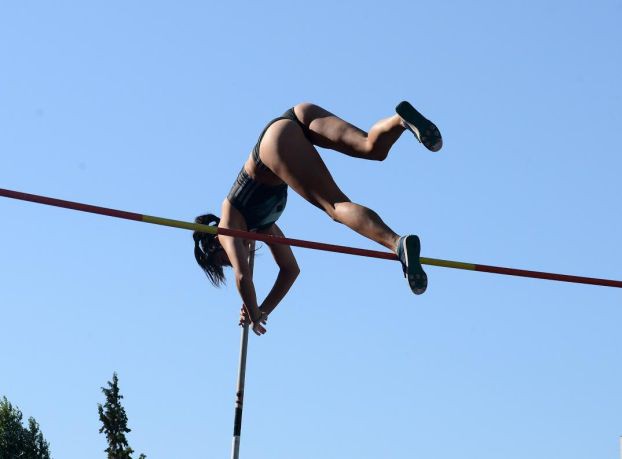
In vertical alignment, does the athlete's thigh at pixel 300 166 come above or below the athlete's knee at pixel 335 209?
above

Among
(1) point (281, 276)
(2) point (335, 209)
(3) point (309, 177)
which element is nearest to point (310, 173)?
(3) point (309, 177)

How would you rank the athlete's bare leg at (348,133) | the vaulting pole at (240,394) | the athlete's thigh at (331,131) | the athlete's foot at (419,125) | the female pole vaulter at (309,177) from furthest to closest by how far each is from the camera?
the vaulting pole at (240,394) < the athlete's thigh at (331,131) < the athlete's bare leg at (348,133) < the female pole vaulter at (309,177) < the athlete's foot at (419,125)

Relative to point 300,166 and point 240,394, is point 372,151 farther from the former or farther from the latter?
point 240,394

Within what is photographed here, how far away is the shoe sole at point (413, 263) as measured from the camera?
933 centimetres

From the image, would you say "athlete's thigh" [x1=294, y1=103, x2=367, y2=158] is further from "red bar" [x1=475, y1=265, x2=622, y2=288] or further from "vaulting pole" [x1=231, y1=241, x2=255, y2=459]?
"vaulting pole" [x1=231, y1=241, x2=255, y2=459]

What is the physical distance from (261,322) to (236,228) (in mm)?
882

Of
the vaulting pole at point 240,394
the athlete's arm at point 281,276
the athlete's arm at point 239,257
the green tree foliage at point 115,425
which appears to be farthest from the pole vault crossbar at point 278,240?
the green tree foliage at point 115,425

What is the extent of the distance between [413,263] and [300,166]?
3.31 feet

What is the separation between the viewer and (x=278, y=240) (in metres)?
10.1

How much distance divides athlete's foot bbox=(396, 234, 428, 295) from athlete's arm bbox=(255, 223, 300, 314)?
87.5 inches

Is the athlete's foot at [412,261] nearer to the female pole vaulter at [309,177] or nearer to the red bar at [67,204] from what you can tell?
the female pole vaulter at [309,177]

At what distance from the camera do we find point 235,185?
35.3ft

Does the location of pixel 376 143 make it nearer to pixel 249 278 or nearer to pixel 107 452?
pixel 249 278

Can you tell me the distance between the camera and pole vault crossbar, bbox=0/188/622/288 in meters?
9.65
